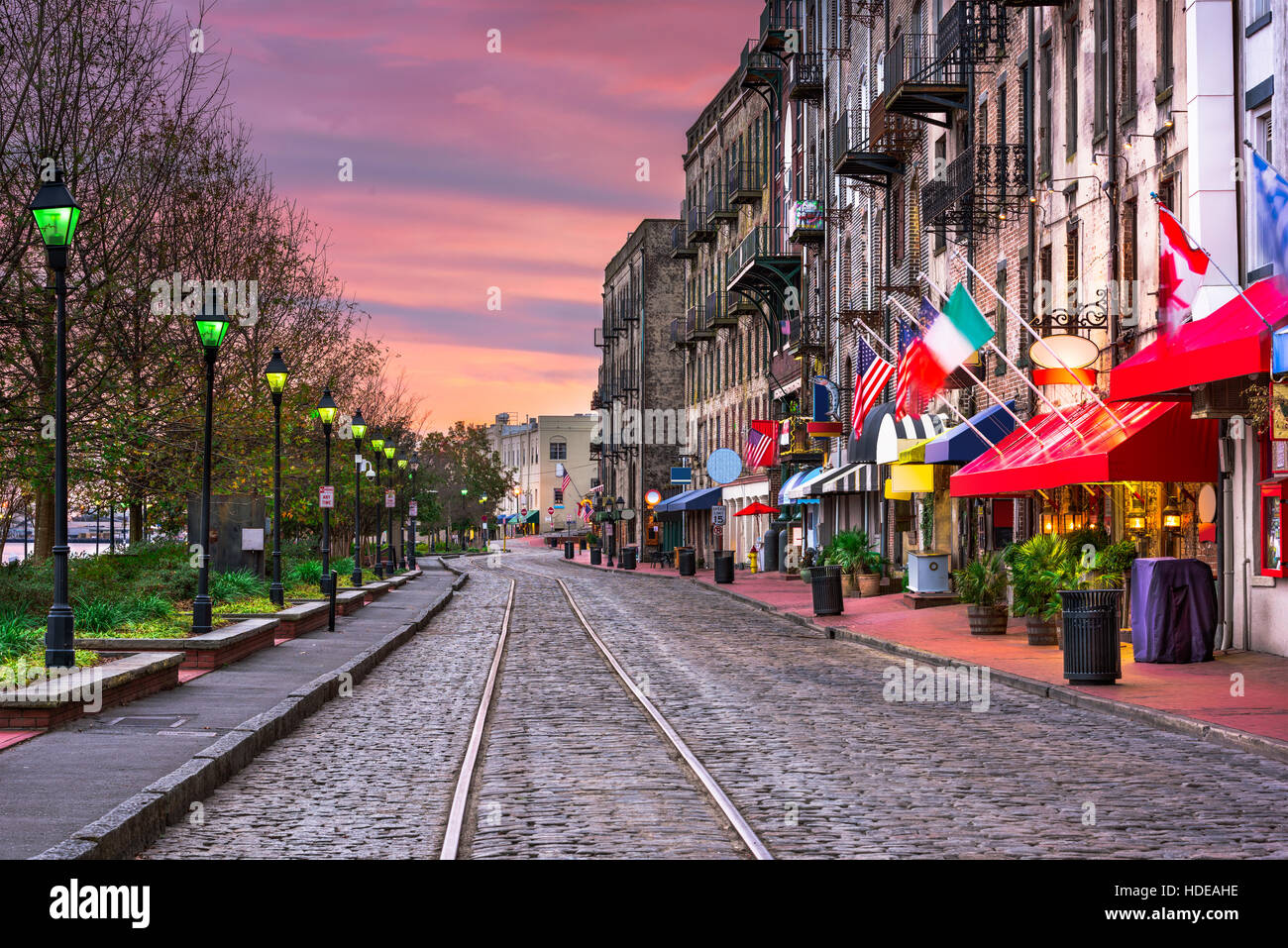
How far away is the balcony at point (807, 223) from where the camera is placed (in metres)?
A: 46.9

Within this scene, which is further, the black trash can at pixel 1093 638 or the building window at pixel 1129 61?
the building window at pixel 1129 61

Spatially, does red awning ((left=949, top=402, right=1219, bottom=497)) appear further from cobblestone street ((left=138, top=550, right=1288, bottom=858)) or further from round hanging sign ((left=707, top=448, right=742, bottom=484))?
round hanging sign ((left=707, top=448, right=742, bottom=484))

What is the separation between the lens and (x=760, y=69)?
55188 millimetres

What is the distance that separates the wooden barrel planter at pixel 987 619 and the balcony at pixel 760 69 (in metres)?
35.1

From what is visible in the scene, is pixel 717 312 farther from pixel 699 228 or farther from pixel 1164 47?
pixel 1164 47

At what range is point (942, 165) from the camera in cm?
3431

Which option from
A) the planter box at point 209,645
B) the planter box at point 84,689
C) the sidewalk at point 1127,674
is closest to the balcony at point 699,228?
the sidewalk at point 1127,674

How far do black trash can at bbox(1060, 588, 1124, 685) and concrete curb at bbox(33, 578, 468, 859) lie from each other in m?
8.15

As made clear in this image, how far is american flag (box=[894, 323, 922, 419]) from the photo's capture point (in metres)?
Result: 26.2

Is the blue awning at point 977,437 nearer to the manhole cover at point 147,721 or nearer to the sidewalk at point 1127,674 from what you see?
A: the sidewalk at point 1127,674

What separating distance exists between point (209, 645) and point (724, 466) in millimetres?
41407

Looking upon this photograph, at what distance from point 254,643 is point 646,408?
64237 millimetres

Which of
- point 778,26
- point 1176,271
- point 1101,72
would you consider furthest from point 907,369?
point 778,26
